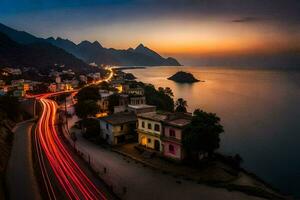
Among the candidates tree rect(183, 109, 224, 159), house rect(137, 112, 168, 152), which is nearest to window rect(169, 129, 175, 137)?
house rect(137, 112, 168, 152)

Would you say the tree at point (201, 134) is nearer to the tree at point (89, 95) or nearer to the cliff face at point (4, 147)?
the cliff face at point (4, 147)

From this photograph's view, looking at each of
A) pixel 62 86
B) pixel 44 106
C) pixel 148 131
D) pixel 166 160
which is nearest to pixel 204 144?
pixel 166 160

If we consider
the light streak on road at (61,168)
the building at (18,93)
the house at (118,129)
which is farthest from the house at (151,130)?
the building at (18,93)

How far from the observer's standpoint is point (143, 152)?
40.7 meters

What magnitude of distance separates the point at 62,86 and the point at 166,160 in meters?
99.2

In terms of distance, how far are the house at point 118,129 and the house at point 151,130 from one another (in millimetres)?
3314

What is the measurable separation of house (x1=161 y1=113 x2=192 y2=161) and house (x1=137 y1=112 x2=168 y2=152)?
41.7 inches

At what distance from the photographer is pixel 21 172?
112 feet

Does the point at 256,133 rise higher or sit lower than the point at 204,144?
lower

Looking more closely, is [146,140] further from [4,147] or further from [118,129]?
[4,147]

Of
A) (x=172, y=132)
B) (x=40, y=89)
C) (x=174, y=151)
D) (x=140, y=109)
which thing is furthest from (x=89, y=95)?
(x=40, y=89)

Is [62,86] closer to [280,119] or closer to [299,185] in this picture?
[280,119]

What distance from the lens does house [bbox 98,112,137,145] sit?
45.0m

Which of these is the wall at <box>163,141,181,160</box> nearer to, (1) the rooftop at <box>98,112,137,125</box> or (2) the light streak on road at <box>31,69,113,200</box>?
(1) the rooftop at <box>98,112,137,125</box>
